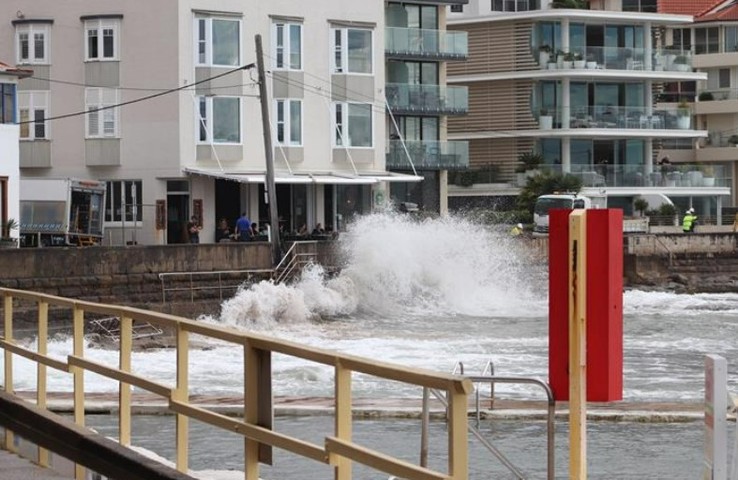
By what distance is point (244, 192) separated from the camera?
2283 inches

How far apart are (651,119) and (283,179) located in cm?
2926

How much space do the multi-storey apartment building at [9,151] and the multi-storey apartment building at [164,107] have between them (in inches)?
360

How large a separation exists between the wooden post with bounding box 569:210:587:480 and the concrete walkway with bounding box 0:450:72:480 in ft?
13.3

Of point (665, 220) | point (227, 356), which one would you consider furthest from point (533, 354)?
point (665, 220)

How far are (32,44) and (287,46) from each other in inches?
356

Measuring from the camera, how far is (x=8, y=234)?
150ft

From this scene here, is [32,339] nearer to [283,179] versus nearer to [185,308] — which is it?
[185,308]

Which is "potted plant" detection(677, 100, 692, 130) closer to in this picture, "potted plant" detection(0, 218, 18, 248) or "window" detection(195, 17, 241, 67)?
"window" detection(195, 17, 241, 67)

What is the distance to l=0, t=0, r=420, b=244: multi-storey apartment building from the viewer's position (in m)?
56.3

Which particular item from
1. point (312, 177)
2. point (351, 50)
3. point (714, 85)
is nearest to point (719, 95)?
point (714, 85)

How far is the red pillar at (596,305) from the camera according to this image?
28.0 feet

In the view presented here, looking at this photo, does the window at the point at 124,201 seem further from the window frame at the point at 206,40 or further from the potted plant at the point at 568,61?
the potted plant at the point at 568,61

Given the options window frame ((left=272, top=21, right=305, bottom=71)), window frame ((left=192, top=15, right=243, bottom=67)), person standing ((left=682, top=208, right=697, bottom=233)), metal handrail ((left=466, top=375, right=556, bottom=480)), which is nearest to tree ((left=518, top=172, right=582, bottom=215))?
person standing ((left=682, top=208, right=697, bottom=233))

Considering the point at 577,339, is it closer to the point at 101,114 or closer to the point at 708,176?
the point at 101,114
